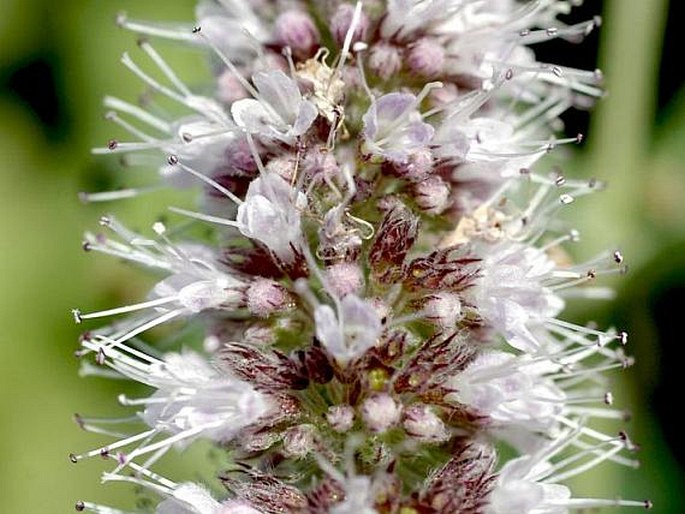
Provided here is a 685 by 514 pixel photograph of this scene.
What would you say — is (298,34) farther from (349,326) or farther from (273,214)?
(349,326)

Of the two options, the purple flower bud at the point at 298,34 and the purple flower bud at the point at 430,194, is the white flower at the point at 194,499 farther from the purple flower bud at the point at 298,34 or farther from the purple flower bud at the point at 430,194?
the purple flower bud at the point at 298,34

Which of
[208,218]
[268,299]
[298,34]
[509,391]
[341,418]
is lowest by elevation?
[509,391]

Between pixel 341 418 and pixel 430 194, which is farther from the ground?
pixel 430 194

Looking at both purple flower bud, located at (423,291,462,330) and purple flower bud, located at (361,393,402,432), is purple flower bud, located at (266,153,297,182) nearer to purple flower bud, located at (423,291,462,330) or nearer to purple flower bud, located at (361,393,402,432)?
purple flower bud, located at (423,291,462,330)

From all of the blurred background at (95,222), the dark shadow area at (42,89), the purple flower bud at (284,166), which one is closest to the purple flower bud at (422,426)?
the purple flower bud at (284,166)

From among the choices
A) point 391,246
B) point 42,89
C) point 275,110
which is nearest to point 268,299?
point 391,246
